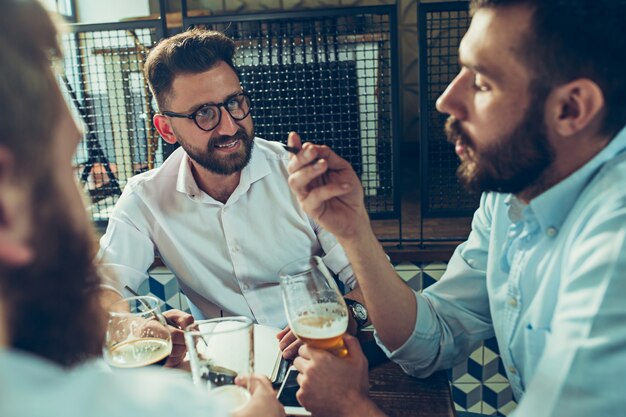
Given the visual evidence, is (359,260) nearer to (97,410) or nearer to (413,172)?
(97,410)

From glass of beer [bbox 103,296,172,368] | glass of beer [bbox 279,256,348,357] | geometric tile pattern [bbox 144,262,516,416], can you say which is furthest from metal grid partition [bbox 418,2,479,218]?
glass of beer [bbox 103,296,172,368]

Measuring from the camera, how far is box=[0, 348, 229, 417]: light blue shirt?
0.43 metres

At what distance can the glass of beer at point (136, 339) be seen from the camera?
1.01 meters

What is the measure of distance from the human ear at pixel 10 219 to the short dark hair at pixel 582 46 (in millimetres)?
889

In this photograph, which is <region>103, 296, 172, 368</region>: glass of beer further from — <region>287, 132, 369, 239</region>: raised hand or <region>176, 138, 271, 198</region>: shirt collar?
<region>176, 138, 271, 198</region>: shirt collar

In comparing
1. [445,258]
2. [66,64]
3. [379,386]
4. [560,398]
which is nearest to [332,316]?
[379,386]

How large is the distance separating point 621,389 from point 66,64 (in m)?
2.10

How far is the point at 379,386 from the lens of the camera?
3.63 feet

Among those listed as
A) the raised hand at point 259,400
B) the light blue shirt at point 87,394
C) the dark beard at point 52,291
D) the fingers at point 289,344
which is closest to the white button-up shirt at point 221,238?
the fingers at point 289,344

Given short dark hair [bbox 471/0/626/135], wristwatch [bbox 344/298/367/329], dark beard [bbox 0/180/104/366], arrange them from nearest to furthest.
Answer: dark beard [bbox 0/180/104/366] → short dark hair [bbox 471/0/626/135] → wristwatch [bbox 344/298/367/329]

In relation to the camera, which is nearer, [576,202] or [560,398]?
[560,398]

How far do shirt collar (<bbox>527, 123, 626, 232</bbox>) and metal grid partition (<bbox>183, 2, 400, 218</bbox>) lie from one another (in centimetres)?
98

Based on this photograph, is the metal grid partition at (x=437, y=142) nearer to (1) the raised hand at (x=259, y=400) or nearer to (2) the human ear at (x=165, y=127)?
(2) the human ear at (x=165, y=127)

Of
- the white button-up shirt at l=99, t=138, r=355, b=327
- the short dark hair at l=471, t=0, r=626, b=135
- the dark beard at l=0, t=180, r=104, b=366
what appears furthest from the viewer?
the white button-up shirt at l=99, t=138, r=355, b=327
